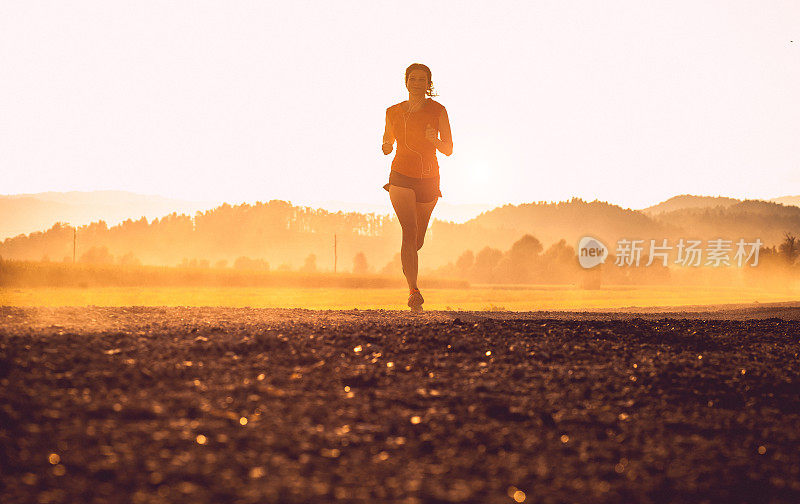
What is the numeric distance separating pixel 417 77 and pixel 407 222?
2.23 m

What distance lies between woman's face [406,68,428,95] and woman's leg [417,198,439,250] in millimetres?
1704

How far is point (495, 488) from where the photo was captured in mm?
3104

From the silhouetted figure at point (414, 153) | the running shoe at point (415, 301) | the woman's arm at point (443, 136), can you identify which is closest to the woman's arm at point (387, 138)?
the silhouetted figure at point (414, 153)

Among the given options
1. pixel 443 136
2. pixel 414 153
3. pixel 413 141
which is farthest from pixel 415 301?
pixel 443 136

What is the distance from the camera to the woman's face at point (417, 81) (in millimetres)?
10273

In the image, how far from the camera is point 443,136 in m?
10.3

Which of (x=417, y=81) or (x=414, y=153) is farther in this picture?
(x=417, y=81)

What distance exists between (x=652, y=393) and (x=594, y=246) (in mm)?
42679

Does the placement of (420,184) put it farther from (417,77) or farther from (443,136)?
(417,77)

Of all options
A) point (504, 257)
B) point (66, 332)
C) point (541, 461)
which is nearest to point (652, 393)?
point (541, 461)

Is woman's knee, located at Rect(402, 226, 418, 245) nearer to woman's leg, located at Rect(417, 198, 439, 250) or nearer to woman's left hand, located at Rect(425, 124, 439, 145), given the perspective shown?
woman's leg, located at Rect(417, 198, 439, 250)

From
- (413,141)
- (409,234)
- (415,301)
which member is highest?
(413,141)

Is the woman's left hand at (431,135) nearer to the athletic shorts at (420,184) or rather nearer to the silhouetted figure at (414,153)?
the silhouetted figure at (414,153)

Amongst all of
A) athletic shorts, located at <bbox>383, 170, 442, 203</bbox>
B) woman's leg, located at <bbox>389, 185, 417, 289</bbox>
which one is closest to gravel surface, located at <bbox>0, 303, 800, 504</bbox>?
woman's leg, located at <bbox>389, 185, 417, 289</bbox>
